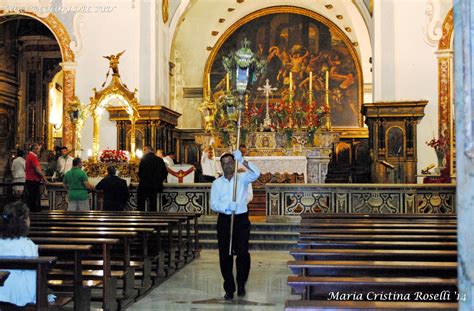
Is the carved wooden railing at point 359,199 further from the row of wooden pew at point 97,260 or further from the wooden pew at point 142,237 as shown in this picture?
the wooden pew at point 142,237

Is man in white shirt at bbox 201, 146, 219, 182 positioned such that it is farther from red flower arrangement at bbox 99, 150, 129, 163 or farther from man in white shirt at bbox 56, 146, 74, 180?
man in white shirt at bbox 56, 146, 74, 180

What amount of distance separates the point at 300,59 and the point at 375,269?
19969 mm

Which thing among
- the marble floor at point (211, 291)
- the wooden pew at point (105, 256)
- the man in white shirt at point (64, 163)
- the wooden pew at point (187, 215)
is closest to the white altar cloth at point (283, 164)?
the man in white shirt at point (64, 163)

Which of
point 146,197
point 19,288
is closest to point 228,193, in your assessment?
point 19,288

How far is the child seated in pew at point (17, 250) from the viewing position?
4.72 meters

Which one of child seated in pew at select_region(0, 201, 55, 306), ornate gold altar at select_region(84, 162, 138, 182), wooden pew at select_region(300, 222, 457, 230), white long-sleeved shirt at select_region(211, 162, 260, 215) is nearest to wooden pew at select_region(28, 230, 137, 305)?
white long-sleeved shirt at select_region(211, 162, 260, 215)

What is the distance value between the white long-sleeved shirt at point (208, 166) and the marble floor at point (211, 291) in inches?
237

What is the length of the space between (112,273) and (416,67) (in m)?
12.7

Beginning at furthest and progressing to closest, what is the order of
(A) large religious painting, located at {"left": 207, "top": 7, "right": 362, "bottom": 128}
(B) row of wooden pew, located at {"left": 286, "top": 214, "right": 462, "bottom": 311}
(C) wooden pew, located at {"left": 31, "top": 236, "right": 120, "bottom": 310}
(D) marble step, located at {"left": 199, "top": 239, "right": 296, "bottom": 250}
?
(A) large religious painting, located at {"left": 207, "top": 7, "right": 362, "bottom": 128}
(D) marble step, located at {"left": 199, "top": 239, "right": 296, "bottom": 250}
(C) wooden pew, located at {"left": 31, "top": 236, "right": 120, "bottom": 310}
(B) row of wooden pew, located at {"left": 286, "top": 214, "right": 462, "bottom": 311}

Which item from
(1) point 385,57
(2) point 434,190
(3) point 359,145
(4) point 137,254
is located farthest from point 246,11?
(4) point 137,254

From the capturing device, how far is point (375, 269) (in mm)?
4734

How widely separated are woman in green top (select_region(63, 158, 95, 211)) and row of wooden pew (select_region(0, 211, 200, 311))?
4.96 ft

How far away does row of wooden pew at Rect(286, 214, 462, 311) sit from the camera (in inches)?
164
